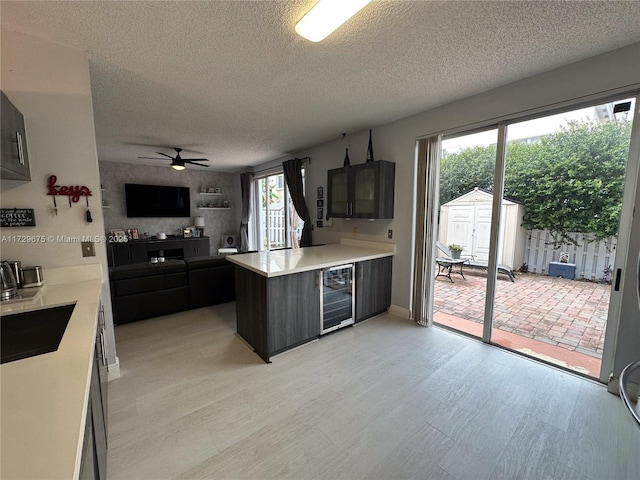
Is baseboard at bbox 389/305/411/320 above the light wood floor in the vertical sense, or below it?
above

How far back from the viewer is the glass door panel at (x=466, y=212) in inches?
113

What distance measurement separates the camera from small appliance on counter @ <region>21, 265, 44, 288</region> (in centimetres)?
178

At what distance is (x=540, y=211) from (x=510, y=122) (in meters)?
0.90

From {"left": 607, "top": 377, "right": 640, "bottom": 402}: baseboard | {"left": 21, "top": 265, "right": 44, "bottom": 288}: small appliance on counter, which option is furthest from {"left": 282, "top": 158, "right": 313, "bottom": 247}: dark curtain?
{"left": 607, "top": 377, "right": 640, "bottom": 402}: baseboard

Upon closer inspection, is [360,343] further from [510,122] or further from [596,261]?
[510,122]

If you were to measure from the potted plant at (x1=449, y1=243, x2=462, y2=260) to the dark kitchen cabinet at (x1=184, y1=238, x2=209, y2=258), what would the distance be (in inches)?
214

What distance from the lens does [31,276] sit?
5.90 ft

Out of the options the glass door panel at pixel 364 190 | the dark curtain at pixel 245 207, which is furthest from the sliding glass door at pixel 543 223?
the dark curtain at pixel 245 207

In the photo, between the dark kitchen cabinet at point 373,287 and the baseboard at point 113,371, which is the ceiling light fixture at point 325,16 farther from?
the baseboard at point 113,371

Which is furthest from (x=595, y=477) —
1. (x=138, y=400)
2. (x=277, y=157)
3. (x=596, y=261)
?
(x=277, y=157)

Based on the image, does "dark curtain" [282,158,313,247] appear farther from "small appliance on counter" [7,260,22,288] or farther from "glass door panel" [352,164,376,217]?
"small appliance on counter" [7,260,22,288]

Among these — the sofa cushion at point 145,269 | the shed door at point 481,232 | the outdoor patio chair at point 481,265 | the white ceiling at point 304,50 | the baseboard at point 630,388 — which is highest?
the white ceiling at point 304,50

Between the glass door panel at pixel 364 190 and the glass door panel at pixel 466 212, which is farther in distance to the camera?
the glass door panel at pixel 364 190

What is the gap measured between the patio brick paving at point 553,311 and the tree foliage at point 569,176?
1.82 feet
